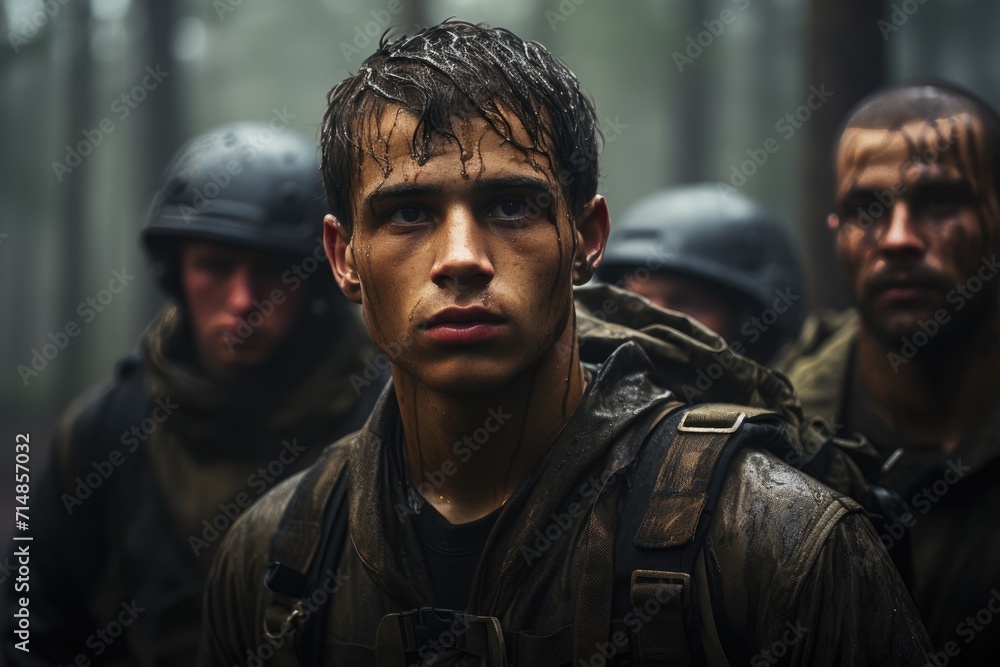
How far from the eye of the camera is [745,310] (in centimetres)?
578

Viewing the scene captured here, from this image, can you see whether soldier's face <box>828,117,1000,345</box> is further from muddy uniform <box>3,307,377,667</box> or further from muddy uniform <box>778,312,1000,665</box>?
muddy uniform <box>3,307,377,667</box>

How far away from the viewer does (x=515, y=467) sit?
2.64m

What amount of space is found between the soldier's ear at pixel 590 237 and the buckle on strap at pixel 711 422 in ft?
1.52

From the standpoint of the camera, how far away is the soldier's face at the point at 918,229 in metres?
3.82

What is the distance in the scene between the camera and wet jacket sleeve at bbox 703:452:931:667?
2.18 meters

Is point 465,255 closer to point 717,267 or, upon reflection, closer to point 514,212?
point 514,212

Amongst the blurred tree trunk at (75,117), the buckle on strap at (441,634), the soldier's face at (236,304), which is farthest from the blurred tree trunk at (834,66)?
the blurred tree trunk at (75,117)

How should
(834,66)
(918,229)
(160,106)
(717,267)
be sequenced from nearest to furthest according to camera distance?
(918,229) < (717,267) < (834,66) < (160,106)

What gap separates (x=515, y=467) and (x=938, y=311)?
204cm

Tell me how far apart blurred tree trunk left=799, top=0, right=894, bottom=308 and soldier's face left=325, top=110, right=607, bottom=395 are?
4373mm

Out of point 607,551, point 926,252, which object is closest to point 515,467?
point 607,551

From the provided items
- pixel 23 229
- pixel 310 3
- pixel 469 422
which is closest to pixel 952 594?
pixel 469 422

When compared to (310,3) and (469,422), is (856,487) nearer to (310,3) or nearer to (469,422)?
(469,422)

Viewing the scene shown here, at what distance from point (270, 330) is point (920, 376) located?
Result: 2785mm
